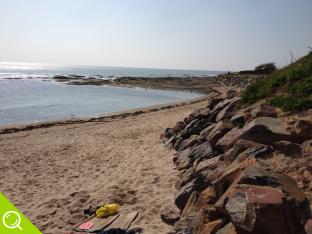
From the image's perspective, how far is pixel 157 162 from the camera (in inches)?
401

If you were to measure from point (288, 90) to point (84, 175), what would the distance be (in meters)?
6.69

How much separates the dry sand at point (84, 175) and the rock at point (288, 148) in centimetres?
250

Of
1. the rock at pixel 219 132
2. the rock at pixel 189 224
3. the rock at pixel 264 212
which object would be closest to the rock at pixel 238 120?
the rock at pixel 219 132

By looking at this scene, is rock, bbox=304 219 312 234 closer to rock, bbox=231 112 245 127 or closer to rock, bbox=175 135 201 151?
rock, bbox=231 112 245 127

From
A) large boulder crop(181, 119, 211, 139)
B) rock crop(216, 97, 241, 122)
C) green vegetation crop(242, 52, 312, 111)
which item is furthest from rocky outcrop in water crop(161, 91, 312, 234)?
large boulder crop(181, 119, 211, 139)

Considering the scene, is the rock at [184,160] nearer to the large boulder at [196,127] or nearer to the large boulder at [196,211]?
the large boulder at [196,127]

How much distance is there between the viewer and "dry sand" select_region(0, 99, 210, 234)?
7.07 m

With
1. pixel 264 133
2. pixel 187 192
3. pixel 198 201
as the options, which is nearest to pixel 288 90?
pixel 264 133

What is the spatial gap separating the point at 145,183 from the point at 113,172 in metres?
1.71

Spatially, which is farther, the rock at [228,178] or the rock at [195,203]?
the rock at [195,203]

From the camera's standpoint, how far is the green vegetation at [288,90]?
8156 mm

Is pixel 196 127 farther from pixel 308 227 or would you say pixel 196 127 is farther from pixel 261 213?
pixel 261 213

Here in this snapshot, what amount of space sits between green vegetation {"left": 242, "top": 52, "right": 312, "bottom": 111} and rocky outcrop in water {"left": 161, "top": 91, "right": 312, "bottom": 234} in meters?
0.42

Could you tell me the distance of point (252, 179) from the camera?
192 inches
